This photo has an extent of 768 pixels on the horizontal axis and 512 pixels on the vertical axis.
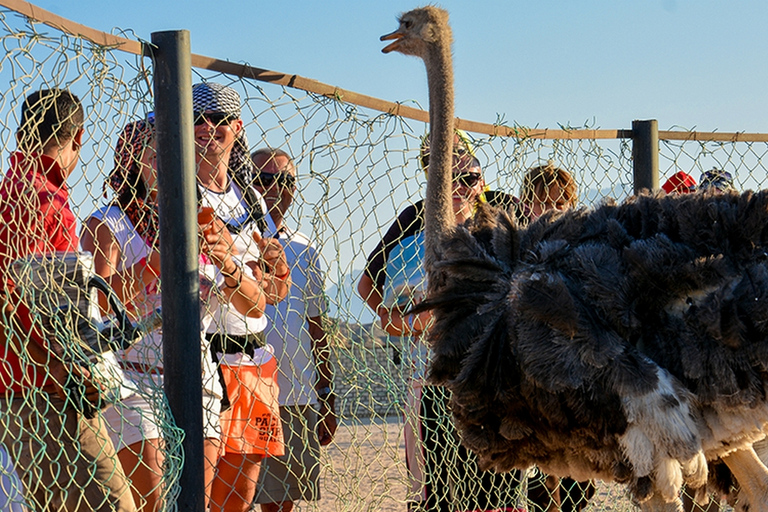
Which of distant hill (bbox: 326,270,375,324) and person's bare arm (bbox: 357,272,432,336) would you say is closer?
distant hill (bbox: 326,270,375,324)

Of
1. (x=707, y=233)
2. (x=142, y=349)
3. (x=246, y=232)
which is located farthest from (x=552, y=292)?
(x=142, y=349)

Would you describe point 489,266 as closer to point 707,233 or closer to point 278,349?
point 707,233

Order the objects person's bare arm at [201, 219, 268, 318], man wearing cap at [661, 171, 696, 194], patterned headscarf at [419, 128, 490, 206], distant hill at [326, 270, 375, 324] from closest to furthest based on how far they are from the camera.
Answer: person's bare arm at [201, 219, 268, 318], distant hill at [326, 270, 375, 324], patterned headscarf at [419, 128, 490, 206], man wearing cap at [661, 171, 696, 194]

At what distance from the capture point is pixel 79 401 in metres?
2.65

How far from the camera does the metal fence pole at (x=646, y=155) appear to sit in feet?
13.5

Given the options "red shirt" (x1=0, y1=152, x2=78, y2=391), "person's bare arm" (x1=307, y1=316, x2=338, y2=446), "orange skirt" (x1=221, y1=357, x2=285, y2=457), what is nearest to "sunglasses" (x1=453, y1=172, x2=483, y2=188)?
"person's bare arm" (x1=307, y1=316, x2=338, y2=446)

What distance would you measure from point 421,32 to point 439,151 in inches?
22.5

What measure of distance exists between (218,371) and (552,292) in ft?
3.60

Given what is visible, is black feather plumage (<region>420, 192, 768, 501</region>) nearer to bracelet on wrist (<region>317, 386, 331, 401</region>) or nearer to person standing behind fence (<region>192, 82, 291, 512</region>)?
person standing behind fence (<region>192, 82, 291, 512</region>)

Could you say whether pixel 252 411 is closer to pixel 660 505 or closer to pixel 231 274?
pixel 231 274

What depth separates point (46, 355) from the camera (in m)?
2.68

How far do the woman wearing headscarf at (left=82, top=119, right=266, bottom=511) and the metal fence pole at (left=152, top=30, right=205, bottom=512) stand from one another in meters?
0.19

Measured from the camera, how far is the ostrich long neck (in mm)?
3268

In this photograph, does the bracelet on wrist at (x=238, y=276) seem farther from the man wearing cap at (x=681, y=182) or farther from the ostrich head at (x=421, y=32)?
the man wearing cap at (x=681, y=182)
